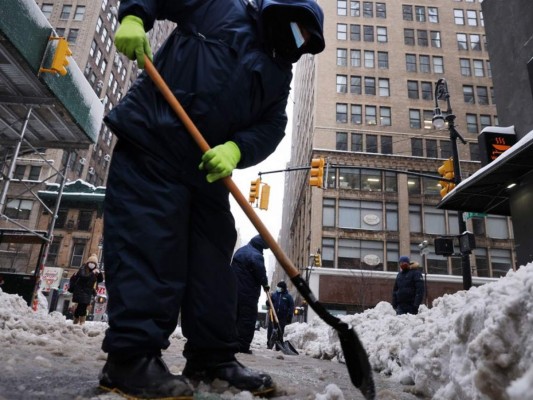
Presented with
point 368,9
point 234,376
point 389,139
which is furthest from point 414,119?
point 234,376

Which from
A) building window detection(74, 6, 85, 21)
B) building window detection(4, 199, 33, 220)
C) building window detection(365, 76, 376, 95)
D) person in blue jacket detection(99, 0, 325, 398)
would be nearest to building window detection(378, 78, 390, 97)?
building window detection(365, 76, 376, 95)

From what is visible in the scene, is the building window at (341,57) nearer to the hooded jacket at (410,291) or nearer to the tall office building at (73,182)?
the tall office building at (73,182)

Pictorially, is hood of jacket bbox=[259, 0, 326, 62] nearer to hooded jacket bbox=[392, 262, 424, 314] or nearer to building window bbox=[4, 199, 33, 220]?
hooded jacket bbox=[392, 262, 424, 314]

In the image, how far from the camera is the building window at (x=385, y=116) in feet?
140

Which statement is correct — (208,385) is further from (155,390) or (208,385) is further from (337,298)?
(337,298)

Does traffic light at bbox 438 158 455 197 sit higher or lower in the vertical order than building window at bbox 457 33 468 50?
lower

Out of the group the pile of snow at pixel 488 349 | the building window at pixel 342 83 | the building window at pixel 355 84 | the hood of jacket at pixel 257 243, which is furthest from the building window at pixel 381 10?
the pile of snow at pixel 488 349

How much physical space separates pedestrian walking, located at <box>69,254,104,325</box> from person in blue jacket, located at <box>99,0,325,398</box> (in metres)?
9.00

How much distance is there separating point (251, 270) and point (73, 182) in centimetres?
4042

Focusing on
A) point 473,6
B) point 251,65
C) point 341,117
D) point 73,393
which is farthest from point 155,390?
point 473,6

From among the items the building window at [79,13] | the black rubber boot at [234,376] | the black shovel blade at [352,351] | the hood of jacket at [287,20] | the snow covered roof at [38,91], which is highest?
the building window at [79,13]

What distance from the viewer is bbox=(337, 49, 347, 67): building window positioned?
4488 cm

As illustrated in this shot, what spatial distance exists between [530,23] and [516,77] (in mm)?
1375

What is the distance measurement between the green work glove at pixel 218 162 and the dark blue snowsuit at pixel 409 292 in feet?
26.7
